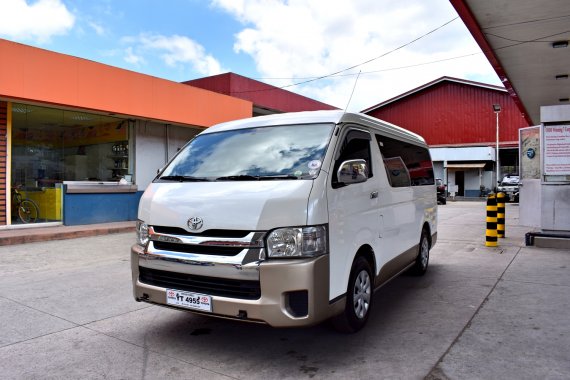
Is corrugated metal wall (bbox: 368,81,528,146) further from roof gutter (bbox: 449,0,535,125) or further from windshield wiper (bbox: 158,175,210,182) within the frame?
windshield wiper (bbox: 158,175,210,182)

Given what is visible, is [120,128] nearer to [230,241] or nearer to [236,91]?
[236,91]

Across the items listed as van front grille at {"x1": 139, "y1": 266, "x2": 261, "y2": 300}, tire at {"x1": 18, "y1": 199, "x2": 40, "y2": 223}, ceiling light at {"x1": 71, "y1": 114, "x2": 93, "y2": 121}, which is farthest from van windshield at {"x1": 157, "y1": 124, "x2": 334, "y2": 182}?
ceiling light at {"x1": 71, "y1": 114, "x2": 93, "y2": 121}

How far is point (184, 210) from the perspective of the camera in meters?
3.56

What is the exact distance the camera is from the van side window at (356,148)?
3.89 metres

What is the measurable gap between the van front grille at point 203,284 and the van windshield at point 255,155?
0.88m

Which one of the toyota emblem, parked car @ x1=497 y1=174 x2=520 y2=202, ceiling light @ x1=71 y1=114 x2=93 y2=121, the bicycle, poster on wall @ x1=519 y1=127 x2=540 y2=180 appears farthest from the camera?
parked car @ x1=497 y1=174 x2=520 y2=202

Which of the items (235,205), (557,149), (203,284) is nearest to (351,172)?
(235,205)

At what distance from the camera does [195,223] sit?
346cm

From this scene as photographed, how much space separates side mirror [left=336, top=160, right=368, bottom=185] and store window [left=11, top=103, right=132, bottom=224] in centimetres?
1063

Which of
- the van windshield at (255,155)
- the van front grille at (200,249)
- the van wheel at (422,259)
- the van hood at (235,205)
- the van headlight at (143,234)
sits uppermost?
the van windshield at (255,155)

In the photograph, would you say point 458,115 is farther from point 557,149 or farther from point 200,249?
point 200,249

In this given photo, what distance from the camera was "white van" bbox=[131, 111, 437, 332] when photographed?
3.24 meters

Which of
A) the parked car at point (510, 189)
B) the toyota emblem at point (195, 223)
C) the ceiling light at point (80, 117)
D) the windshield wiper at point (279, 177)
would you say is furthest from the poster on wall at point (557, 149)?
the parked car at point (510, 189)

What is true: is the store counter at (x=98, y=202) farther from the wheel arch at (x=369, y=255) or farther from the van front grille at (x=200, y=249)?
the wheel arch at (x=369, y=255)
